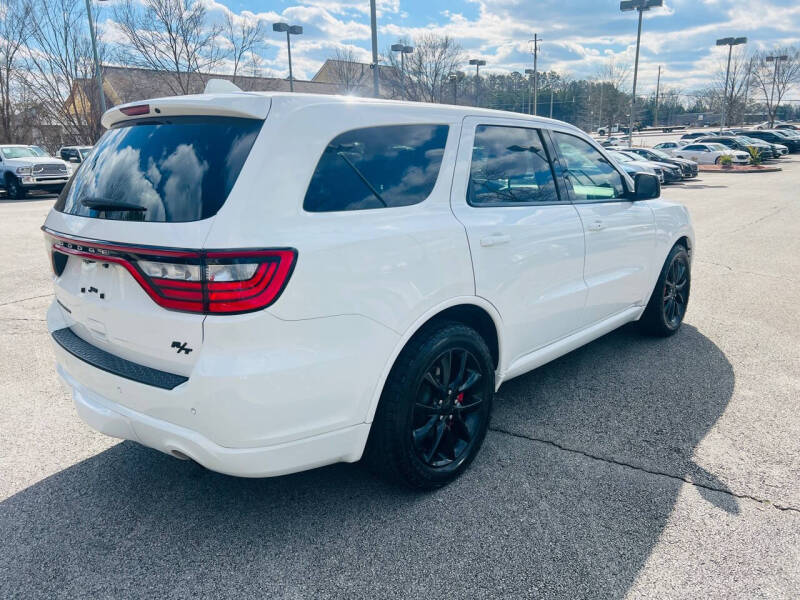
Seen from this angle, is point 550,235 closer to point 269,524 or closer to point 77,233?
point 269,524

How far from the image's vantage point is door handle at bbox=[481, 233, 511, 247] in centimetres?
292

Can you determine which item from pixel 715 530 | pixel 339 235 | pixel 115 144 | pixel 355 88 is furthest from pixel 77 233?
pixel 355 88

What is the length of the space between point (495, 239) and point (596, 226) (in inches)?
44.9

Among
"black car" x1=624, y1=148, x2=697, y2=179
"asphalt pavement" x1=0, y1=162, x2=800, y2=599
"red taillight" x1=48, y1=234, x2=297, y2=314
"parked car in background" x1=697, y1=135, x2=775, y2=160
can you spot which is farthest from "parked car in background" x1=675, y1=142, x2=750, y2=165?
"red taillight" x1=48, y1=234, x2=297, y2=314

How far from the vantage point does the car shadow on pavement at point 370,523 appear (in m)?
2.31

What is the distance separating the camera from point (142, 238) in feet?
7.28

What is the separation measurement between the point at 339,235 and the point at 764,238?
1013 cm

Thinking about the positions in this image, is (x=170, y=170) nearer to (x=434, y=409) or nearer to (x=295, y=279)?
(x=295, y=279)

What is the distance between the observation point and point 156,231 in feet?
7.20

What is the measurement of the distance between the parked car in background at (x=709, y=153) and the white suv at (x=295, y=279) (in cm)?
3474

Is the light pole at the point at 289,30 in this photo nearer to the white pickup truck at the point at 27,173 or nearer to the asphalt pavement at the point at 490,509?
the white pickup truck at the point at 27,173

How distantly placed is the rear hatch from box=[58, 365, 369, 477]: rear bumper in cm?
24

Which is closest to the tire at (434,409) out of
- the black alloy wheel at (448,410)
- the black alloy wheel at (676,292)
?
the black alloy wheel at (448,410)

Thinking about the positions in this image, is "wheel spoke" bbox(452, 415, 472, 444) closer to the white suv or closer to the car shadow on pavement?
the white suv
